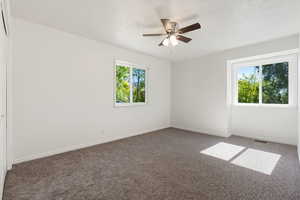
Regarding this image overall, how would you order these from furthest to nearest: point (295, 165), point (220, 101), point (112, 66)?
point (220, 101) < point (112, 66) < point (295, 165)

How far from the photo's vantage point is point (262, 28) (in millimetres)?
2752

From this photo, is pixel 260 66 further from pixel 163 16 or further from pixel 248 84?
pixel 163 16

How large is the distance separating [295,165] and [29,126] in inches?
186

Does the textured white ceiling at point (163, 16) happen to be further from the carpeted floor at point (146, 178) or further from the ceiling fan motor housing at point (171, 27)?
the carpeted floor at point (146, 178)

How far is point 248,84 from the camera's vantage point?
13.8 ft

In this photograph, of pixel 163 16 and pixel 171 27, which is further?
pixel 171 27

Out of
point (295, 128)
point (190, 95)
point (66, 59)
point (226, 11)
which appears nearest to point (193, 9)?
point (226, 11)

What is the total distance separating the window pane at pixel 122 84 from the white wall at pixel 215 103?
198 centimetres

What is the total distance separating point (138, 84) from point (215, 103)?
2.49 m

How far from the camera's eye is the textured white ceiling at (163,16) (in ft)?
6.77

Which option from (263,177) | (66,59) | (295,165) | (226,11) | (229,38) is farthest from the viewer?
(229,38)

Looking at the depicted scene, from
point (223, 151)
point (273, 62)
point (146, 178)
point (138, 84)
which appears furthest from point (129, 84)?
point (273, 62)

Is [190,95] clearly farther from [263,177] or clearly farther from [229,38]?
[263,177]

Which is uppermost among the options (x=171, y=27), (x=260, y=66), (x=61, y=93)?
(x=171, y=27)
